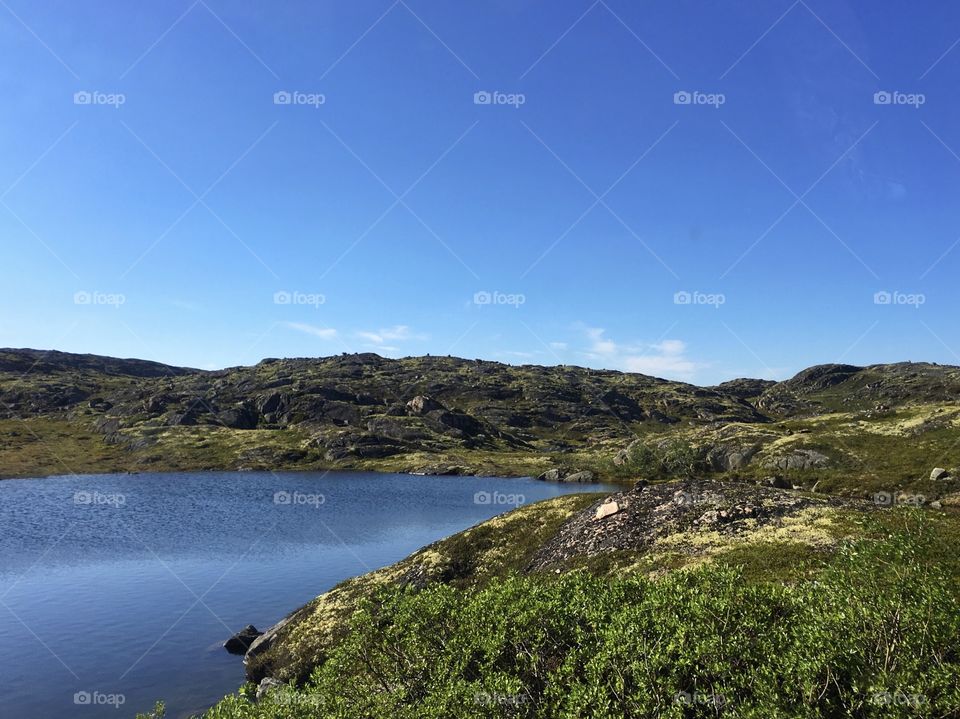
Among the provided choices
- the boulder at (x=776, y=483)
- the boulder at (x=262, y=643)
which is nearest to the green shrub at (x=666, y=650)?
the boulder at (x=262, y=643)

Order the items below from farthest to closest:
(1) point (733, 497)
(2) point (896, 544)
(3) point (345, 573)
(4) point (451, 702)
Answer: (3) point (345, 573) → (1) point (733, 497) → (2) point (896, 544) → (4) point (451, 702)

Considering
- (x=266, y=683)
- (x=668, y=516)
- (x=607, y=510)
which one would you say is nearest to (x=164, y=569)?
(x=266, y=683)

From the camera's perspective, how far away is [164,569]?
71438 mm

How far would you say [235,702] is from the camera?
64.0ft

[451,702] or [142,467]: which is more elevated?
[142,467]

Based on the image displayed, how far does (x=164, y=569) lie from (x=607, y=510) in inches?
2332

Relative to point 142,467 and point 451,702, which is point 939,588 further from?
point 142,467

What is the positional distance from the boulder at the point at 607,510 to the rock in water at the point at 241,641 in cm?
3224

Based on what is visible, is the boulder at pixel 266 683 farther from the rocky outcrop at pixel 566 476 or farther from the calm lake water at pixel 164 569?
the rocky outcrop at pixel 566 476

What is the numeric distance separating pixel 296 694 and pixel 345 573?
51.5 metres

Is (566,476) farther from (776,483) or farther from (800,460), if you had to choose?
(776,483)

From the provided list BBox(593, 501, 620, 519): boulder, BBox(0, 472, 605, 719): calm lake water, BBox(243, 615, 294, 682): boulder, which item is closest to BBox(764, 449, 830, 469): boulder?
BBox(0, 472, 605, 719): calm lake water

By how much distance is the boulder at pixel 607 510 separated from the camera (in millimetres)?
47594

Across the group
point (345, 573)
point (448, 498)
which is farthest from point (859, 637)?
point (448, 498)
